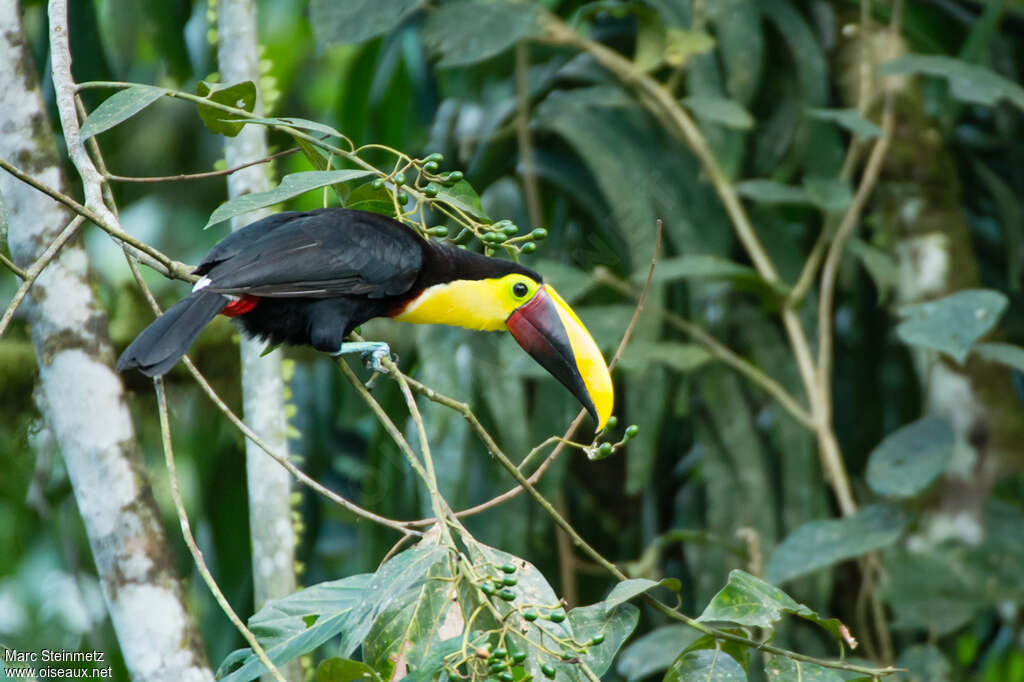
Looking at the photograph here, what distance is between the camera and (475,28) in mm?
2971

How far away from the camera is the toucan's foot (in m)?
1.97

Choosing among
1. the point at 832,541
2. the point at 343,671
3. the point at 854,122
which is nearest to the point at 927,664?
the point at 832,541

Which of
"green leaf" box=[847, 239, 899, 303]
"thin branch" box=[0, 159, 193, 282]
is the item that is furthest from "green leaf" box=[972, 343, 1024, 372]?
"thin branch" box=[0, 159, 193, 282]

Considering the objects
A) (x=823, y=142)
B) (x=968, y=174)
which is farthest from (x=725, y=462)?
(x=968, y=174)

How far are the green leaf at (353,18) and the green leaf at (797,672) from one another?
6.05 ft

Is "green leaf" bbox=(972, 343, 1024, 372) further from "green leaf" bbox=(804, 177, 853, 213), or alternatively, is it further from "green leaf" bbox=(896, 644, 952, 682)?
"green leaf" bbox=(896, 644, 952, 682)

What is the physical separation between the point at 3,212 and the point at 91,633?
2.06 metres

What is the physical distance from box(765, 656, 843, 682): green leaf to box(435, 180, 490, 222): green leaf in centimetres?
73

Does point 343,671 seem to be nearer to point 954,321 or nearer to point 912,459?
point 954,321

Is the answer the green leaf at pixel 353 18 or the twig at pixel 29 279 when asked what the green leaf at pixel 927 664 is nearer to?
the green leaf at pixel 353 18

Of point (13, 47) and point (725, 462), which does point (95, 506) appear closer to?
point (13, 47)

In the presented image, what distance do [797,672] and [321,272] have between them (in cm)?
101

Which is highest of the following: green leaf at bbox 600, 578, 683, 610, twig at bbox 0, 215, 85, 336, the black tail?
twig at bbox 0, 215, 85, 336

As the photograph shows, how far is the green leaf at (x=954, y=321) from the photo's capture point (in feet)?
8.04
